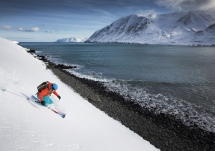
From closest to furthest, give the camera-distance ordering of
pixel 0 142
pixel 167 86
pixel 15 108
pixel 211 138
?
pixel 0 142
pixel 15 108
pixel 211 138
pixel 167 86

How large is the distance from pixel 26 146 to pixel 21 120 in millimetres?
2017

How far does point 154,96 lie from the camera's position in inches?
937

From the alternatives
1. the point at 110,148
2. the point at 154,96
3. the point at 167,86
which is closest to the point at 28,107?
the point at 110,148

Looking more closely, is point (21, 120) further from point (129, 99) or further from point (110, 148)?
point (129, 99)

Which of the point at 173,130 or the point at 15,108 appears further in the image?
the point at 173,130

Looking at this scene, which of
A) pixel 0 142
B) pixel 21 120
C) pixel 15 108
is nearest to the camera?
pixel 0 142

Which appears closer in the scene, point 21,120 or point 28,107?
point 21,120

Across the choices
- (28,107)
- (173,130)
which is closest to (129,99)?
(173,130)

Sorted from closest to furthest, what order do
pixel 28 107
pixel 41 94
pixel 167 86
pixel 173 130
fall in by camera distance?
1. pixel 28 107
2. pixel 41 94
3. pixel 173 130
4. pixel 167 86

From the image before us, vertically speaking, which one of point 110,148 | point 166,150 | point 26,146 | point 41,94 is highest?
point 41,94

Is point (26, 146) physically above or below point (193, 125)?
above

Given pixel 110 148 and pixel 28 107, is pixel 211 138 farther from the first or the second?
pixel 28 107

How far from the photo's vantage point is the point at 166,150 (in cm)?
1213

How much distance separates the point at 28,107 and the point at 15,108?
91 cm
